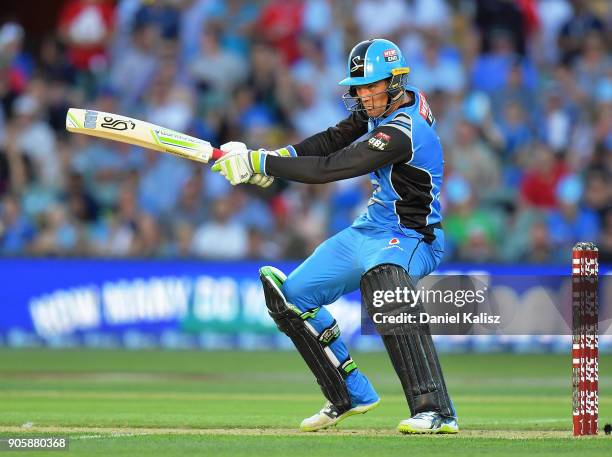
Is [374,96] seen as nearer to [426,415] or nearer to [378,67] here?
[378,67]

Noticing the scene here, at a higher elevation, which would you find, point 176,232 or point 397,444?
point 176,232

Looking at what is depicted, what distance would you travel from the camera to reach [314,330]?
340 inches

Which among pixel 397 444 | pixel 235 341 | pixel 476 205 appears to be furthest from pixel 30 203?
pixel 397 444

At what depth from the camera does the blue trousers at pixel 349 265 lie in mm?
8375

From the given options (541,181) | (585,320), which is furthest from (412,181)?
(541,181)

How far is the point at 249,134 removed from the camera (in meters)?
18.5

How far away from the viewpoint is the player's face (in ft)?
28.0

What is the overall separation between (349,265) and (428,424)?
1.16 metres

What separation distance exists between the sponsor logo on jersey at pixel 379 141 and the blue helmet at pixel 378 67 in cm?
42

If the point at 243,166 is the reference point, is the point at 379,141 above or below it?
above

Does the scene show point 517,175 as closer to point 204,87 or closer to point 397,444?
point 204,87

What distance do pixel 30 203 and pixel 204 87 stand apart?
123 inches

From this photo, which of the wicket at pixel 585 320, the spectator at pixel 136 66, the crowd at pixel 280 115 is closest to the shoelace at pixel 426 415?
the wicket at pixel 585 320

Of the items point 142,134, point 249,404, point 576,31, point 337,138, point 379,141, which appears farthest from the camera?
point 576,31
